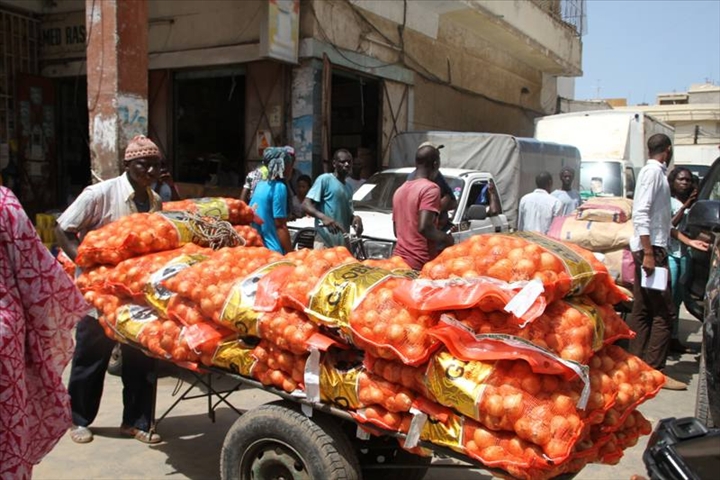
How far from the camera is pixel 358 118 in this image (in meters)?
14.4

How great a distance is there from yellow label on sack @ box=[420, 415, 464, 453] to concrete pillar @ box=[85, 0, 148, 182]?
6.45 meters

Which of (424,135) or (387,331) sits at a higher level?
(424,135)

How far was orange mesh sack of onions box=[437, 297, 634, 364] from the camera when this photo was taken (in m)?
→ 2.28

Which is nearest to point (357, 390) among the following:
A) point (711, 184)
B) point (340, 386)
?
point (340, 386)

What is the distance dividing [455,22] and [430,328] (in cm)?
1461

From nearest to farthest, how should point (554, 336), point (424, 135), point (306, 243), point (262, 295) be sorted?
point (554, 336)
point (262, 295)
point (306, 243)
point (424, 135)

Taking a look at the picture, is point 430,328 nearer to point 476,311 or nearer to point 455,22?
point 476,311

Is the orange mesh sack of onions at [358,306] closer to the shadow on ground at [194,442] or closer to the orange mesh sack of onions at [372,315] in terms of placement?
the orange mesh sack of onions at [372,315]

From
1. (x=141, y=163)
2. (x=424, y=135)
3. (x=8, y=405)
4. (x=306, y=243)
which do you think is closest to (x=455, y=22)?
(x=424, y=135)

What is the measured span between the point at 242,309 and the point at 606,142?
12983 millimetres

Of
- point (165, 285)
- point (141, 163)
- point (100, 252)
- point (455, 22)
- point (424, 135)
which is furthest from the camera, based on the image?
point (455, 22)

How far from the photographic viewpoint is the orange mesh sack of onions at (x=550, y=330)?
2.28m

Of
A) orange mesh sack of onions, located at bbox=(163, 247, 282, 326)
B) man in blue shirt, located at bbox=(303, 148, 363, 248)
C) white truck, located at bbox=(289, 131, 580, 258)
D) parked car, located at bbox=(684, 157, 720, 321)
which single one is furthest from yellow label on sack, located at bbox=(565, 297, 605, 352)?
white truck, located at bbox=(289, 131, 580, 258)

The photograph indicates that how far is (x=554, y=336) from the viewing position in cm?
232
